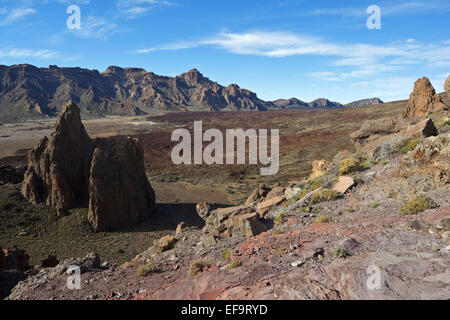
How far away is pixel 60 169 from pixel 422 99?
38129 millimetres

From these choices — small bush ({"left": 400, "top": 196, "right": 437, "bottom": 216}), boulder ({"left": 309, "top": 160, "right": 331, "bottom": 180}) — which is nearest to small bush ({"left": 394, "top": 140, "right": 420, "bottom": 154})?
boulder ({"left": 309, "top": 160, "right": 331, "bottom": 180})

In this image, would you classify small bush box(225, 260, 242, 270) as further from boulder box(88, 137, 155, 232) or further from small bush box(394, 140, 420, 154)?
boulder box(88, 137, 155, 232)

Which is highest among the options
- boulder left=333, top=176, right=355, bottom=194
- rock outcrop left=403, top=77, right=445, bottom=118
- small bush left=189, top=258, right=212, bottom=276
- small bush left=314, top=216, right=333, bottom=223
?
rock outcrop left=403, top=77, right=445, bottom=118

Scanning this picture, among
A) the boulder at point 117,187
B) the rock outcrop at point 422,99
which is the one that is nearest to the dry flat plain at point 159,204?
the boulder at point 117,187

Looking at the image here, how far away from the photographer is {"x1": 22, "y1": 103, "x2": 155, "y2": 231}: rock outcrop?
87.9 feet

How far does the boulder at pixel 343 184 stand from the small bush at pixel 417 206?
3.41 m

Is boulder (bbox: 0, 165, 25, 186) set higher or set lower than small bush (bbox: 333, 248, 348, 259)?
lower

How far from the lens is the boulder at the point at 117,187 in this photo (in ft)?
87.3

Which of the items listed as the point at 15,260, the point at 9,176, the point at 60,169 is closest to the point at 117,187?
the point at 60,169

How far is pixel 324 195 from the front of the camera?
39.9ft

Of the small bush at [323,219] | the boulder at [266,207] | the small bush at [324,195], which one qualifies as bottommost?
the boulder at [266,207]

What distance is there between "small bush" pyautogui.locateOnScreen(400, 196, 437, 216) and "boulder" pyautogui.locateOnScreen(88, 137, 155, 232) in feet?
81.4

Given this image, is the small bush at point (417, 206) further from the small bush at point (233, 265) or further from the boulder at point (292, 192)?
the boulder at point (292, 192)
